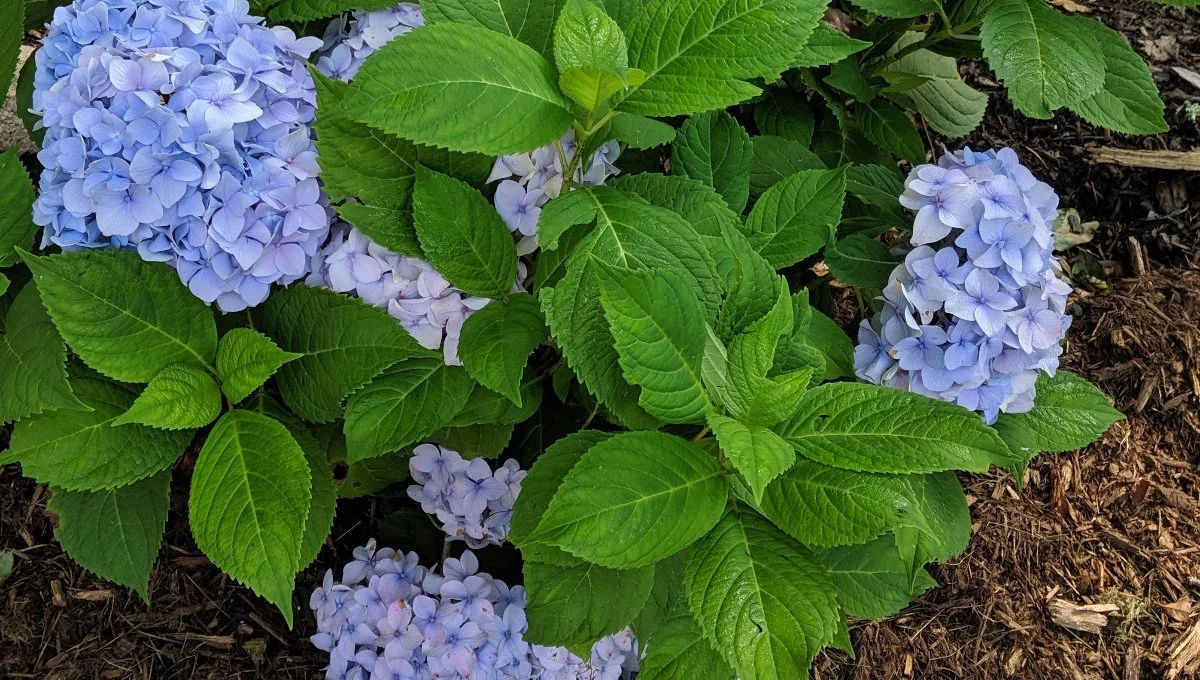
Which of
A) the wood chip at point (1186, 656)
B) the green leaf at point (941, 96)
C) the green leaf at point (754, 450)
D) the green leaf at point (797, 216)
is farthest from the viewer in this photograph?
the wood chip at point (1186, 656)

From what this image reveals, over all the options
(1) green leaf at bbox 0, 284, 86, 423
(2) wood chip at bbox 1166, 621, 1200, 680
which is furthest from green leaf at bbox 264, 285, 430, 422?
(2) wood chip at bbox 1166, 621, 1200, 680

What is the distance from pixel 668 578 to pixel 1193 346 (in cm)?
221

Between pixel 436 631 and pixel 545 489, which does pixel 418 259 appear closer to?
pixel 545 489

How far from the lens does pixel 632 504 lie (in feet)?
4.79

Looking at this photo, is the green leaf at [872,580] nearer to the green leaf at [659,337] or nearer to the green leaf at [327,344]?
the green leaf at [659,337]

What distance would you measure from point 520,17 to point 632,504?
0.88 meters

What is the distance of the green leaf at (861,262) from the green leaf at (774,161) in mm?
291

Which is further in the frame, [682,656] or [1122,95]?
[1122,95]

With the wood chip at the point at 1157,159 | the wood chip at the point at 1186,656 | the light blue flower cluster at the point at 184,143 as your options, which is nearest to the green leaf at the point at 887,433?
the light blue flower cluster at the point at 184,143

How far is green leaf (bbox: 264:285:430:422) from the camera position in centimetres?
168

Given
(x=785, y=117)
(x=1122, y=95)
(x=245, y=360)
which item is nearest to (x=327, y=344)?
(x=245, y=360)

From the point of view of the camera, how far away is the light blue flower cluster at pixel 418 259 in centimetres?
175

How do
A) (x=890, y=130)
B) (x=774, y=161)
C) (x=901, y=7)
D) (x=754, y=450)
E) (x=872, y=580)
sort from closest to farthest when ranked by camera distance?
(x=754, y=450), (x=872, y=580), (x=901, y=7), (x=774, y=161), (x=890, y=130)

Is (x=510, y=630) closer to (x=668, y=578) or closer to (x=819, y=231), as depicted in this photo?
(x=668, y=578)
